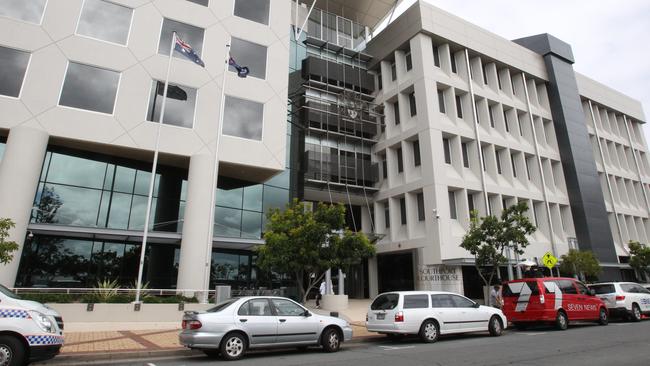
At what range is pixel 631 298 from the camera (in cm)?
1703

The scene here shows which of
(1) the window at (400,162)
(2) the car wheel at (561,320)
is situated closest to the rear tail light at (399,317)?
(2) the car wheel at (561,320)

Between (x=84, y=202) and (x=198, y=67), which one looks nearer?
(x=84, y=202)

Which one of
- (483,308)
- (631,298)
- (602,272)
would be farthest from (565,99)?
(483,308)

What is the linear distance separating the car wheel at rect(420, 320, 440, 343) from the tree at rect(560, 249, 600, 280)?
1954 centimetres

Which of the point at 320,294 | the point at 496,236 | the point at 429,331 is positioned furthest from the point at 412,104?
the point at 429,331

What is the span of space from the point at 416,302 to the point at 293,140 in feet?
53.1

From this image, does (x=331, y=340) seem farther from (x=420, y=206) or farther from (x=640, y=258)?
(x=640, y=258)

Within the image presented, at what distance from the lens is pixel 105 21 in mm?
19703

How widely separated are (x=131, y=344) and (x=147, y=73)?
1406 centimetres

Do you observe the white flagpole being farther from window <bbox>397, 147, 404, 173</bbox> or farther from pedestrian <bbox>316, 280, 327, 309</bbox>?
window <bbox>397, 147, 404, 173</bbox>

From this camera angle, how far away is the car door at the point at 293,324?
393 inches

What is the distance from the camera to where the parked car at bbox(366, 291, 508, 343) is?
1179cm

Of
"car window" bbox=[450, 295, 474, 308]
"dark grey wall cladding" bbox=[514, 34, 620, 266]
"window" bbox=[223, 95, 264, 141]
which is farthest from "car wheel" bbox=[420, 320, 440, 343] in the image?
"dark grey wall cladding" bbox=[514, 34, 620, 266]

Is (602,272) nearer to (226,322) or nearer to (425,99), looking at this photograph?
(425,99)
